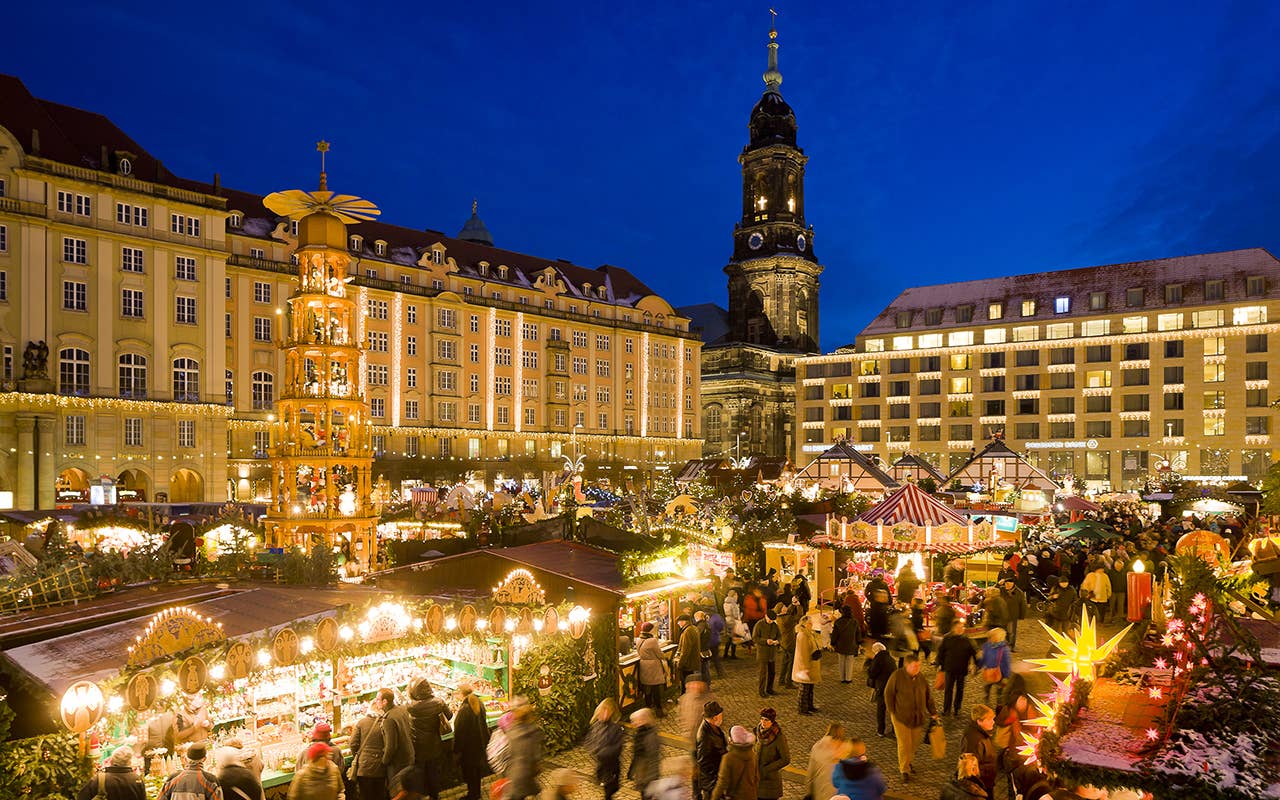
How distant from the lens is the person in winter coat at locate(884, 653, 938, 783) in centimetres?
1120

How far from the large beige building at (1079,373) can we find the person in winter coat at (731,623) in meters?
51.1

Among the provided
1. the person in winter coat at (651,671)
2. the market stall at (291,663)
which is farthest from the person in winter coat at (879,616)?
the market stall at (291,663)

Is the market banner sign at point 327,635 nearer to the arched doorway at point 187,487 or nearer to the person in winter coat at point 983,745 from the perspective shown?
the person in winter coat at point 983,745

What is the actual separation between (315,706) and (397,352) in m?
50.2

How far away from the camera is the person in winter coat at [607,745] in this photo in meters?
10.2

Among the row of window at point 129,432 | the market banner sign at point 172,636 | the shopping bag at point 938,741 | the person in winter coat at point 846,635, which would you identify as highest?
the row of window at point 129,432

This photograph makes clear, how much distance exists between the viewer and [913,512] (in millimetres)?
20562

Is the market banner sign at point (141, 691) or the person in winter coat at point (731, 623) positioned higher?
the market banner sign at point (141, 691)

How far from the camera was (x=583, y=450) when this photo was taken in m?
70.9

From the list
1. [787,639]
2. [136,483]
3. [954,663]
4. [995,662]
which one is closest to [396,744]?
[787,639]

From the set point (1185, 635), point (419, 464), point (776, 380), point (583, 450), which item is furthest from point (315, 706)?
point (776, 380)

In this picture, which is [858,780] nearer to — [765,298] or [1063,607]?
[1063,607]

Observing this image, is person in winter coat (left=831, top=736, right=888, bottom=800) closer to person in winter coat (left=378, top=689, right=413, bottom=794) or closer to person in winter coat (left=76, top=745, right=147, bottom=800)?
person in winter coat (left=378, top=689, right=413, bottom=794)

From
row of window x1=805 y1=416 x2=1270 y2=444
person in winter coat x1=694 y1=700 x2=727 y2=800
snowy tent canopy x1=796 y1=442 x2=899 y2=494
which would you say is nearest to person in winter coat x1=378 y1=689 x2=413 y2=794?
person in winter coat x1=694 y1=700 x2=727 y2=800
